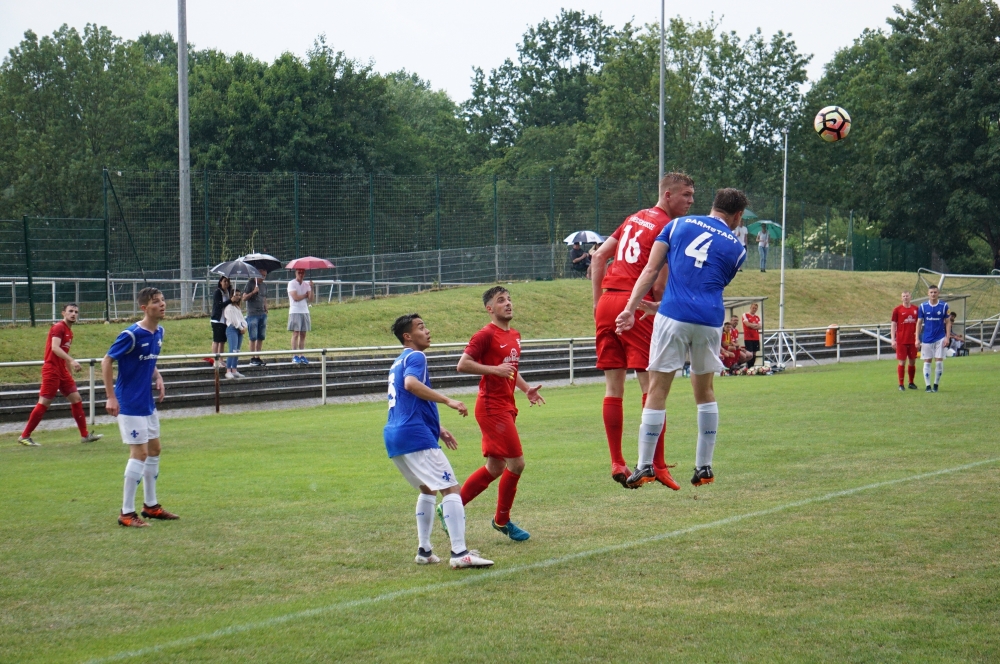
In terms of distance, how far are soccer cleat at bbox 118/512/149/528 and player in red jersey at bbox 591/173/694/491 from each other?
432cm

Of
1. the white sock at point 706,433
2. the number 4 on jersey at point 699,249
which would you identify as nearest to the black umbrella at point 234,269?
the white sock at point 706,433

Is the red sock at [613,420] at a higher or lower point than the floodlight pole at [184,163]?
lower

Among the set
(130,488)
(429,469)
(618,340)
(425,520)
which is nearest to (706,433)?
(618,340)

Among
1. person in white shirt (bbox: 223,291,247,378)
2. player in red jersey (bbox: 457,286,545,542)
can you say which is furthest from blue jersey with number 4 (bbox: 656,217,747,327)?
person in white shirt (bbox: 223,291,247,378)

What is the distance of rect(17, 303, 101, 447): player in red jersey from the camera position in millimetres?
16219

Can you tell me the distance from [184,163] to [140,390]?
A: 771 inches

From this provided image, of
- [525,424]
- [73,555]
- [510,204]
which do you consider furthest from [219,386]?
[510,204]

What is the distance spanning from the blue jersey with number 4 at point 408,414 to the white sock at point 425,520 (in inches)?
16.6

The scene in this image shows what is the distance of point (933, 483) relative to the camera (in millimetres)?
10469

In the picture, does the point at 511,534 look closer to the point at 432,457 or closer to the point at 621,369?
the point at 432,457

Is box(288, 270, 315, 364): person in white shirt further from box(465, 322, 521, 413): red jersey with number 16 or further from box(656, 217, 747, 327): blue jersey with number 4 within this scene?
box(656, 217, 747, 327): blue jersey with number 4

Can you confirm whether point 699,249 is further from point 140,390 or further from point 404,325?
point 140,390

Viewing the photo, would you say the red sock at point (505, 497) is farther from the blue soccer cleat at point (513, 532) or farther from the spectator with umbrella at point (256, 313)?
the spectator with umbrella at point (256, 313)

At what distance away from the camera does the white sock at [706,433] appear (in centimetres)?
795
